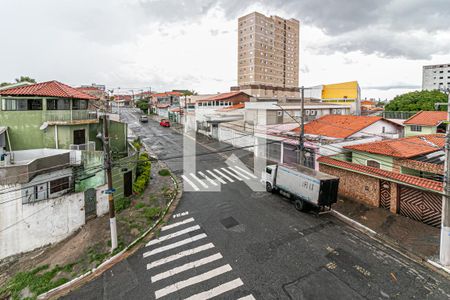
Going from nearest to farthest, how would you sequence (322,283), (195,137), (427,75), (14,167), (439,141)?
(322,283), (14,167), (439,141), (195,137), (427,75)

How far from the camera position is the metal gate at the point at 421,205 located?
14758 mm

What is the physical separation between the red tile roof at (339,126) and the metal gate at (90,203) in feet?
74.8

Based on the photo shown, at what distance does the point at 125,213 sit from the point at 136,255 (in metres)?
5.62

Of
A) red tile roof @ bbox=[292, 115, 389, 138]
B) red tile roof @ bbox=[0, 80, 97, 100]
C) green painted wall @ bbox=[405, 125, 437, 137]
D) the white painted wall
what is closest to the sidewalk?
red tile roof @ bbox=[292, 115, 389, 138]

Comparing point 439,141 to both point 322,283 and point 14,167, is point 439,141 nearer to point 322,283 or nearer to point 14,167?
point 322,283

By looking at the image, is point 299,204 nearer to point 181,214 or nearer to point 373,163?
point 373,163

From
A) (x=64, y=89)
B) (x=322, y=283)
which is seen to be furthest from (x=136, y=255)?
(x=64, y=89)

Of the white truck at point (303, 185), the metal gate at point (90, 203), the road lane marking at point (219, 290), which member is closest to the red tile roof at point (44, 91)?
the metal gate at point (90, 203)

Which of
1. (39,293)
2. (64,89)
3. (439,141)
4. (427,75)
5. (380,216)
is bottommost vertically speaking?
(39,293)

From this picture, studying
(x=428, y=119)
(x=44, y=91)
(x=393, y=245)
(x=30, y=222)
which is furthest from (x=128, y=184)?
(x=428, y=119)

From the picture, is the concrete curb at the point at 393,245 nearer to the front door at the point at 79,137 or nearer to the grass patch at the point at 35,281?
the grass patch at the point at 35,281

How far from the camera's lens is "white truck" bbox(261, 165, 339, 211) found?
52.0 ft

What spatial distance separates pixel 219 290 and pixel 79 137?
19.5 meters

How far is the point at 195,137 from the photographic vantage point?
49.1 meters
